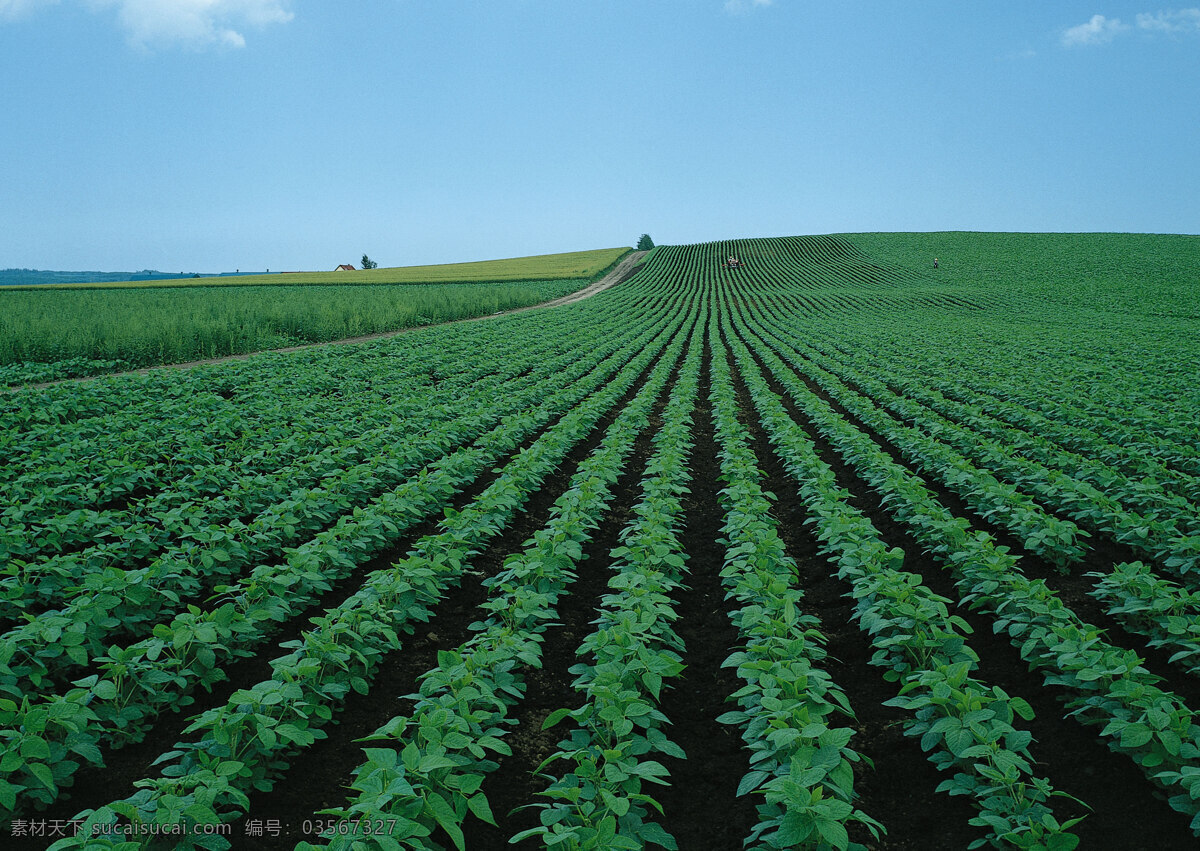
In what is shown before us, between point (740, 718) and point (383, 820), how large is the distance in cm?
202

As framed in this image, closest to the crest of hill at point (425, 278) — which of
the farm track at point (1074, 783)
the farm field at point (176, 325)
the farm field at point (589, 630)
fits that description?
the farm field at point (176, 325)

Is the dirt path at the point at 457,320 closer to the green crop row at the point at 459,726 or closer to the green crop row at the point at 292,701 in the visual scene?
the green crop row at the point at 292,701

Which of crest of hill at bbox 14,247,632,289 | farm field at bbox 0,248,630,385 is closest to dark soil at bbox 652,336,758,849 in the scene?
farm field at bbox 0,248,630,385

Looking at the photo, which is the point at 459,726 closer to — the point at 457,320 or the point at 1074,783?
the point at 1074,783

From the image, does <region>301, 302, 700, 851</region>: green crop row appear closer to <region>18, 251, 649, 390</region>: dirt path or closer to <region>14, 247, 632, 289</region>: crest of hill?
<region>18, 251, 649, 390</region>: dirt path

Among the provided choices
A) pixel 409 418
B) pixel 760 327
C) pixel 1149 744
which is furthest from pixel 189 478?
pixel 760 327

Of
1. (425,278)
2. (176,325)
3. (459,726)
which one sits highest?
(425,278)

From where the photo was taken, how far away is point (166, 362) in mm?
18484

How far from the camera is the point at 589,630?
516 centimetres

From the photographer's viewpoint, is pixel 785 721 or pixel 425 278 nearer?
pixel 785 721

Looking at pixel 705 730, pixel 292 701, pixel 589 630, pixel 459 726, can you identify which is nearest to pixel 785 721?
pixel 705 730

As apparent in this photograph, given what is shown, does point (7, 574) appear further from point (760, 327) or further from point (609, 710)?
point (760, 327)

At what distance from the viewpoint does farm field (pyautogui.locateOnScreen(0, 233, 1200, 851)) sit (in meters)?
2.98

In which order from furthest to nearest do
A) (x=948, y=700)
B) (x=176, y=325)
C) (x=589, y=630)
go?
1. (x=176, y=325)
2. (x=589, y=630)
3. (x=948, y=700)
